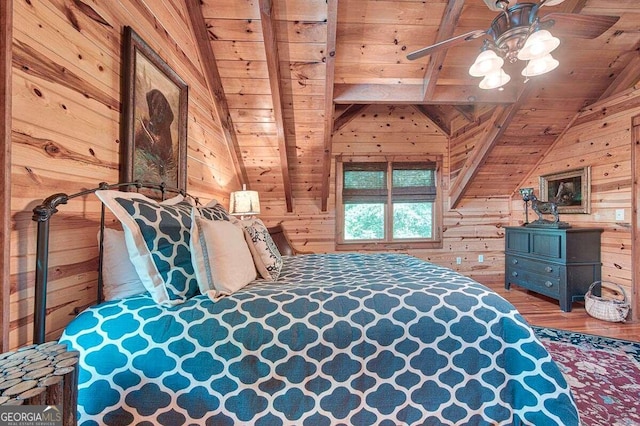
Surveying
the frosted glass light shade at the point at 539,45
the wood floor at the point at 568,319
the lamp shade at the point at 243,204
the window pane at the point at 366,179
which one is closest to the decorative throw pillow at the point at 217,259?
the lamp shade at the point at 243,204

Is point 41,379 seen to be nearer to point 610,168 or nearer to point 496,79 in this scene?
point 496,79

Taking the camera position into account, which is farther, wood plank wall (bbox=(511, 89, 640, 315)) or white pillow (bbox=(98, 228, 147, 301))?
wood plank wall (bbox=(511, 89, 640, 315))

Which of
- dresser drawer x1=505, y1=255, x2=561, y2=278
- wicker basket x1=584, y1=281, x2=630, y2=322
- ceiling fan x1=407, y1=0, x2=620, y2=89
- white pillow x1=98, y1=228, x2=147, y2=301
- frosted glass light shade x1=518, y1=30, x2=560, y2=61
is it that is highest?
ceiling fan x1=407, y1=0, x2=620, y2=89

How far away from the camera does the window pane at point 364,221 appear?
4.27m

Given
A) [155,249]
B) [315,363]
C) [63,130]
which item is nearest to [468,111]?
[315,363]

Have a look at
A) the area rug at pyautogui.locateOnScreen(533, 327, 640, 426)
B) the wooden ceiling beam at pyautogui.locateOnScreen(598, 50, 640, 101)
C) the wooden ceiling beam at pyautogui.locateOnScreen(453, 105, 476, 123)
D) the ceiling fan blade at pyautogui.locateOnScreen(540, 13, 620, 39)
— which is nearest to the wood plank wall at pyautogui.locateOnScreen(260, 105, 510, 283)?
the wooden ceiling beam at pyautogui.locateOnScreen(453, 105, 476, 123)

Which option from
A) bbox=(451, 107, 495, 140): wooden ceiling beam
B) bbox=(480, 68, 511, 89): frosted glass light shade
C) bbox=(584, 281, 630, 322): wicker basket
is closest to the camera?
bbox=(480, 68, 511, 89): frosted glass light shade

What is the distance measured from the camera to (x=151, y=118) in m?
1.67

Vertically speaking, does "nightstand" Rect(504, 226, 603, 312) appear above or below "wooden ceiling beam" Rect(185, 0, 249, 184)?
below

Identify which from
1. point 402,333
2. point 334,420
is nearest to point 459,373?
point 402,333

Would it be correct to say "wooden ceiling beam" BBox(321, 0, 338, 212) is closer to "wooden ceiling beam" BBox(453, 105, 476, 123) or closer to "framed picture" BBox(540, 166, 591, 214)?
"wooden ceiling beam" BBox(453, 105, 476, 123)

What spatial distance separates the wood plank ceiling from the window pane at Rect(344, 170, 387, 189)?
0.69 m

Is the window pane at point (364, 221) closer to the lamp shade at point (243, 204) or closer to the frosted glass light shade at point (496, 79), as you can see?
the lamp shade at point (243, 204)

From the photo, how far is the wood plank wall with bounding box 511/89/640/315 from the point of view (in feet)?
8.66
